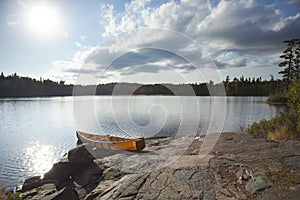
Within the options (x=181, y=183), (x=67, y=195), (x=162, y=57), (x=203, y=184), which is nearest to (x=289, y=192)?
(x=203, y=184)

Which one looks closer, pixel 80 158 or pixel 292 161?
pixel 292 161

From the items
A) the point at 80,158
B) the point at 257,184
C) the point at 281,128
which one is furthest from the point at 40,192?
the point at 281,128

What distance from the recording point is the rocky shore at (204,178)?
5102mm

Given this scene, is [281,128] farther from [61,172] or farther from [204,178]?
[61,172]

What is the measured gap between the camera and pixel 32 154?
16016mm

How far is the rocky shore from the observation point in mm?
5102

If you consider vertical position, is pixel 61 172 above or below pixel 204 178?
below

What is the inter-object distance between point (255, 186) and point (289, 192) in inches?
26.0

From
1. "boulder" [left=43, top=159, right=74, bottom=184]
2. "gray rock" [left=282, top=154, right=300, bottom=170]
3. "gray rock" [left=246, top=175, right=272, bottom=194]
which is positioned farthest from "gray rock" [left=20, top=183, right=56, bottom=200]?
"gray rock" [left=282, top=154, right=300, bottom=170]

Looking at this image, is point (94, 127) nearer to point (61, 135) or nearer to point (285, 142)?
point (61, 135)

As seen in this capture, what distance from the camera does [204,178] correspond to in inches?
231

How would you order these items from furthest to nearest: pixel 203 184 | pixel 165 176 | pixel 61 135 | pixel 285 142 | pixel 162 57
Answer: pixel 61 135
pixel 162 57
pixel 285 142
pixel 165 176
pixel 203 184

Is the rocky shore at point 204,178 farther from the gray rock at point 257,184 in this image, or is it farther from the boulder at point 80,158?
the boulder at point 80,158

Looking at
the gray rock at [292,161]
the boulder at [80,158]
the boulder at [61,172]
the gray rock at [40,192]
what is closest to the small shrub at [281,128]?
the gray rock at [292,161]
